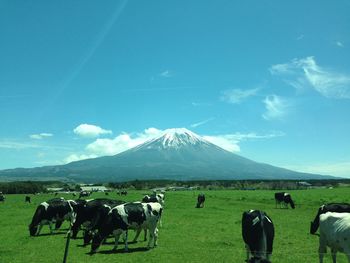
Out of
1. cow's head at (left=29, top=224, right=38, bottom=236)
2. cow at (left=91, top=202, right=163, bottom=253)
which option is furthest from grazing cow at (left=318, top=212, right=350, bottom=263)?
cow's head at (left=29, top=224, right=38, bottom=236)

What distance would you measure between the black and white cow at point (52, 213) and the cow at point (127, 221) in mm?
6576

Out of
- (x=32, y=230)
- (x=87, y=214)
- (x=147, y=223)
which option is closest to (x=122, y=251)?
(x=147, y=223)

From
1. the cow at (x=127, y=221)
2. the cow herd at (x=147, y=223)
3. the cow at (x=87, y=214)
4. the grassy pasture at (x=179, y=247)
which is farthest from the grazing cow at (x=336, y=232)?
the cow at (x=87, y=214)

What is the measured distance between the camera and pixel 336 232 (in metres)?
11.8

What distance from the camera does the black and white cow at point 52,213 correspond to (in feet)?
74.4

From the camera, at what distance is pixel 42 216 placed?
75.7ft

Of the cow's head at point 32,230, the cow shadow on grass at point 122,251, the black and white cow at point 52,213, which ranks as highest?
the black and white cow at point 52,213

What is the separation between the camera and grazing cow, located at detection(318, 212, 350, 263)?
447 inches

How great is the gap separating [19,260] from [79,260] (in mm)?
2172

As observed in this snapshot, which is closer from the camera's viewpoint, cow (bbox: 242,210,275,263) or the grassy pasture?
cow (bbox: 242,210,275,263)

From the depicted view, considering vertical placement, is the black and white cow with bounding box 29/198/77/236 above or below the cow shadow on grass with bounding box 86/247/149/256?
above

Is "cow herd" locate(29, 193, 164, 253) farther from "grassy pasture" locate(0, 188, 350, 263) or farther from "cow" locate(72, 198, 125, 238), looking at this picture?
"grassy pasture" locate(0, 188, 350, 263)

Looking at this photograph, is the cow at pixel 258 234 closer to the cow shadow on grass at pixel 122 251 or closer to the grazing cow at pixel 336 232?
the grazing cow at pixel 336 232

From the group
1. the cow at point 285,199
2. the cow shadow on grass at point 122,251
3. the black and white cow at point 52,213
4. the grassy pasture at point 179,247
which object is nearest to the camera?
the grassy pasture at point 179,247
